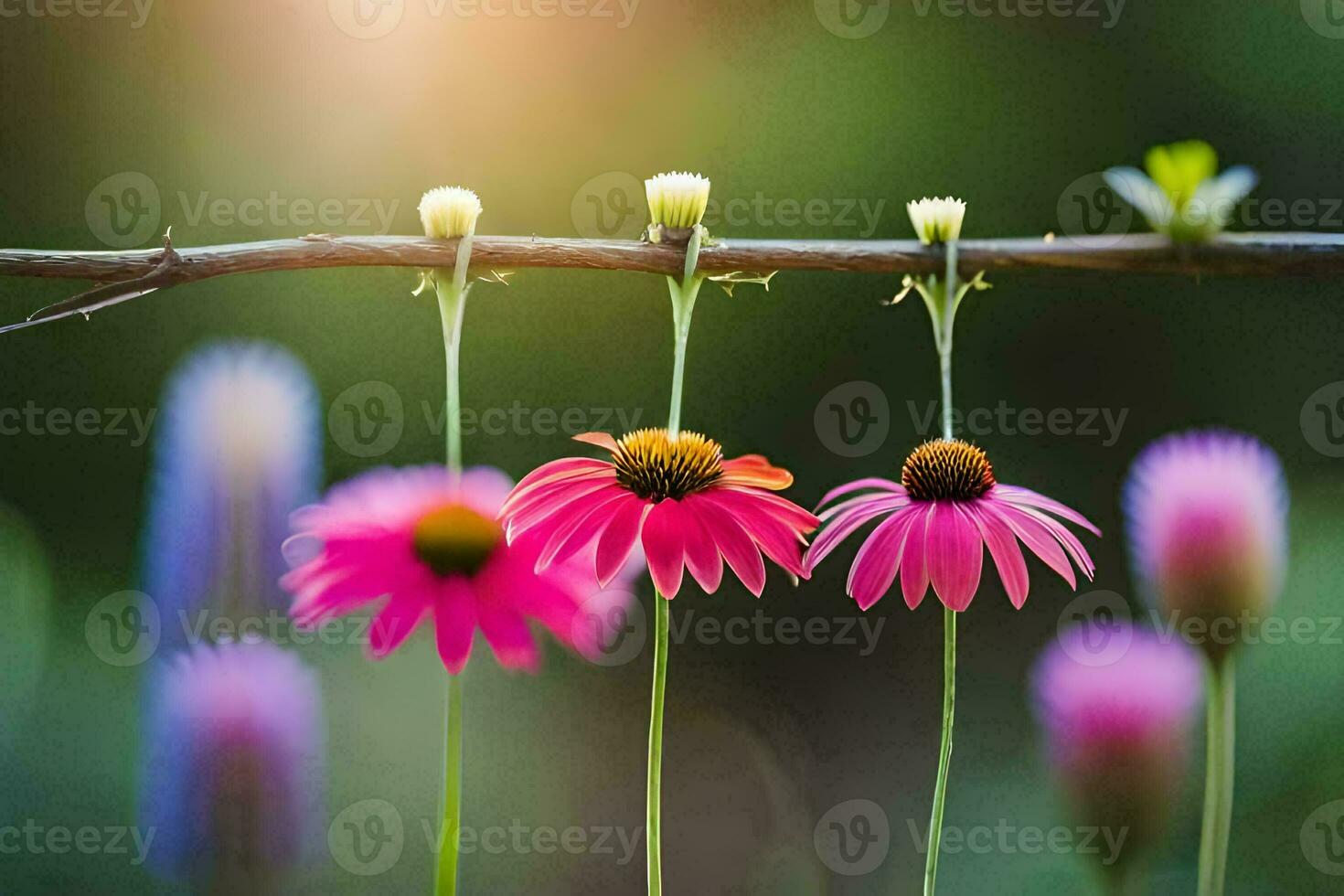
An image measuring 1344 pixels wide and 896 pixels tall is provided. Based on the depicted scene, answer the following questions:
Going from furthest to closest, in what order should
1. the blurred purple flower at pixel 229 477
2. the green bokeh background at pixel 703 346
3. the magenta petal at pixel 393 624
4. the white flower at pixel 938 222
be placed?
1. the green bokeh background at pixel 703 346
2. the blurred purple flower at pixel 229 477
3. the white flower at pixel 938 222
4. the magenta petal at pixel 393 624

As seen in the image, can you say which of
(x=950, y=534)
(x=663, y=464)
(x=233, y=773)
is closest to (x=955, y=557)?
(x=950, y=534)

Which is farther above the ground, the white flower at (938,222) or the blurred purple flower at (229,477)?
the white flower at (938,222)

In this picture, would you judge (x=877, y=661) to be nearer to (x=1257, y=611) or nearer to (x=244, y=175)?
(x=1257, y=611)

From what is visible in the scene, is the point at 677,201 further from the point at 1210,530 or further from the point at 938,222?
the point at 1210,530

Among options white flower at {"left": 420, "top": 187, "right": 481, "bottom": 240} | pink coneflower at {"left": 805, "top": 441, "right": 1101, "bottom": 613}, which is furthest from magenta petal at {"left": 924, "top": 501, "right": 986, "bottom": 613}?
white flower at {"left": 420, "top": 187, "right": 481, "bottom": 240}

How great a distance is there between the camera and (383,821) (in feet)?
2.23

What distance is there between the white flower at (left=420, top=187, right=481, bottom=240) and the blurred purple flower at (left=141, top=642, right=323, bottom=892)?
26cm

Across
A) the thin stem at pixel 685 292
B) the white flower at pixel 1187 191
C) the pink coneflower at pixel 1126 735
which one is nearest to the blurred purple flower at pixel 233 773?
the thin stem at pixel 685 292

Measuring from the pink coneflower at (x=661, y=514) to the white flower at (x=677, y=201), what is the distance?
0.29 feet

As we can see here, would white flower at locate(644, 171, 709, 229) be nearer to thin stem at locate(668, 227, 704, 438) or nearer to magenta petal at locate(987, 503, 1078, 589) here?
thin stem at locate(668, 227, 704, 438)

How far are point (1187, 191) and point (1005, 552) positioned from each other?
0.21 m

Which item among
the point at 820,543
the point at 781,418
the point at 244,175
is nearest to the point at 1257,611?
the point at 820,543

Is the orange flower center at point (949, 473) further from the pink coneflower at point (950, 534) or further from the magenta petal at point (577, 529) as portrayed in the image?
the magenta petal at point (577, 529)

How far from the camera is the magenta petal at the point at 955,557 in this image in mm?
372
